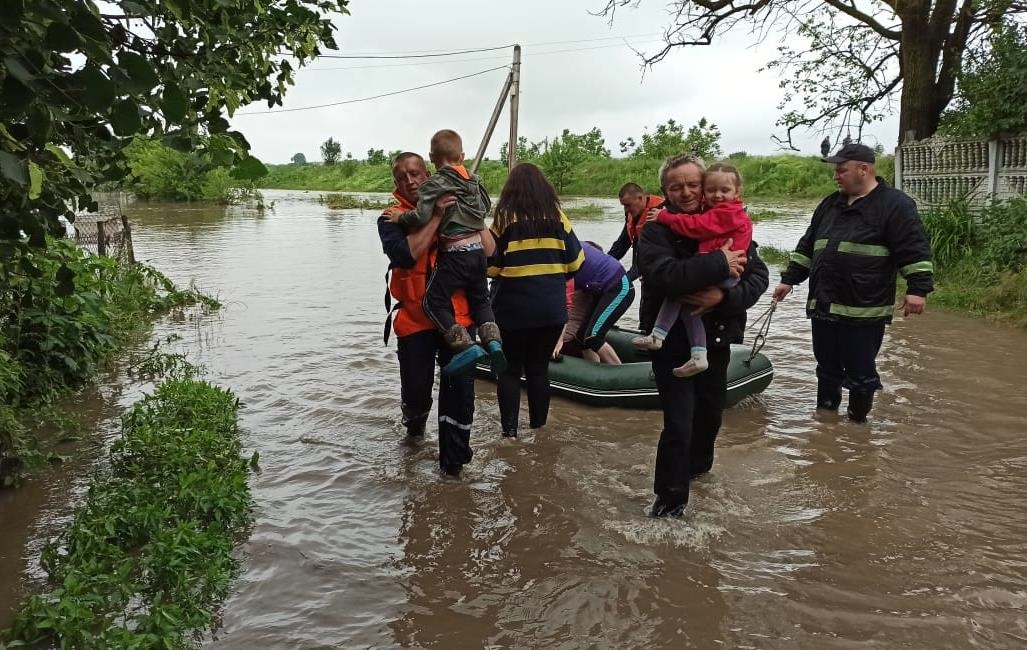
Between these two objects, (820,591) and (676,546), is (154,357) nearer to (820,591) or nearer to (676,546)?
(676,546)

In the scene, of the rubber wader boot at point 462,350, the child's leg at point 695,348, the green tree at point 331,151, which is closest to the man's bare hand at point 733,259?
the child's leg at point 695,348

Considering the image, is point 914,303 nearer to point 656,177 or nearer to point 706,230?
point 706,230

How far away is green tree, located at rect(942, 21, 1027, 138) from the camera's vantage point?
9.11 meters

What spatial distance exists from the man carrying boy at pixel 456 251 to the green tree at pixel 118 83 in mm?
904

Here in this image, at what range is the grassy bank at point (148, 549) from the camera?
2912 millimetres

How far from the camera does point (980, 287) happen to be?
9.30 metres

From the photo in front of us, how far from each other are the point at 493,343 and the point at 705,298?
1224 mm

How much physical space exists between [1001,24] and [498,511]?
955 cm

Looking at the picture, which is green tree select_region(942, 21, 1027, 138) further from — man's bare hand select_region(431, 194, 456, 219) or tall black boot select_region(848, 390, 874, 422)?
man's bare hand select_region(431, 194, 456, 219)

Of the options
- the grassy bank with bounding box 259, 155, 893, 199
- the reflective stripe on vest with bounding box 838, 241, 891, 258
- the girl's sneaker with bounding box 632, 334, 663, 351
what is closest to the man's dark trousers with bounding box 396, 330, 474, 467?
the girl's sneaker with bounding box 632, 334, 663, 351

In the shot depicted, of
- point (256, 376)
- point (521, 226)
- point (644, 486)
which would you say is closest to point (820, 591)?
point (644, 486)

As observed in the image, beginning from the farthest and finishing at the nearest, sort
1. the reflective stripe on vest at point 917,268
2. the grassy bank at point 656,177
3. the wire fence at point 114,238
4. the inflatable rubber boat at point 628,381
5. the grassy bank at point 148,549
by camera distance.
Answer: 1. the grassy bank at point 656,177
2. the wire fence at point 114,238
3. the inflatable rubber boat at point 628,381
4. the reflective stripe on vest at point 917,268
5. the grassy bank at point 148,549

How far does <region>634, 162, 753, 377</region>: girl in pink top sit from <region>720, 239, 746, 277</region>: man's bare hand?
0.02 m

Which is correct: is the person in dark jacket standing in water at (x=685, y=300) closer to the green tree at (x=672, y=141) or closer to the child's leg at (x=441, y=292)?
the child's leg at (x=441, y=292)
